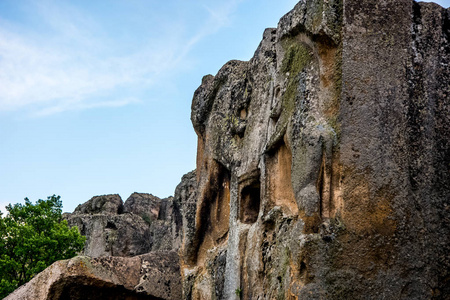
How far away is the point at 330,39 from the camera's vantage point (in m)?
8.47

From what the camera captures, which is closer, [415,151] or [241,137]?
[415,151]

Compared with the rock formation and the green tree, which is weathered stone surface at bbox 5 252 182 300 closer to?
the rock formation

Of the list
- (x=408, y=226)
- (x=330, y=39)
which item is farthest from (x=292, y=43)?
(x=408, y=226)

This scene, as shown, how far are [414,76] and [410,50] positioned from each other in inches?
13.4

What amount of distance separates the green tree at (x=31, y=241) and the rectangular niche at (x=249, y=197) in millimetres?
11356

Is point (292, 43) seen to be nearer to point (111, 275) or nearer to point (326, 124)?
point (326, 124)

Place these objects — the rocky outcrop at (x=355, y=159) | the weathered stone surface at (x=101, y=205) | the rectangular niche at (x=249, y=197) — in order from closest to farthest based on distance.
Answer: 1. the rocky outcrop at (x=355, y=159)
2. the rectangular niche at (x=249, y=197)
3. the weathered stone surface at (x=101, y=205)

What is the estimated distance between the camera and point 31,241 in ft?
68.2

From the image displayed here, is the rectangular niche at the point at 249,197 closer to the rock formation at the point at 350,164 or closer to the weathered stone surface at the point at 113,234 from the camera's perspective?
the rock formation at the point at 350,164

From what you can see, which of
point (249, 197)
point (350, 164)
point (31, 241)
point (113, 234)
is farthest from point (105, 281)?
point (113, 234)

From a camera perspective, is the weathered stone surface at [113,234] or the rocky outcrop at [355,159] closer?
the rocky outcrop at [355,159]

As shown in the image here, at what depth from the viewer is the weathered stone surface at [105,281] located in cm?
1100

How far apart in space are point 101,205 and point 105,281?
713 inches

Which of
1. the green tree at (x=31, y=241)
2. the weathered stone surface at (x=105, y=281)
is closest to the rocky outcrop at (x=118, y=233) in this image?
the green tree at (x=31, y=241)
